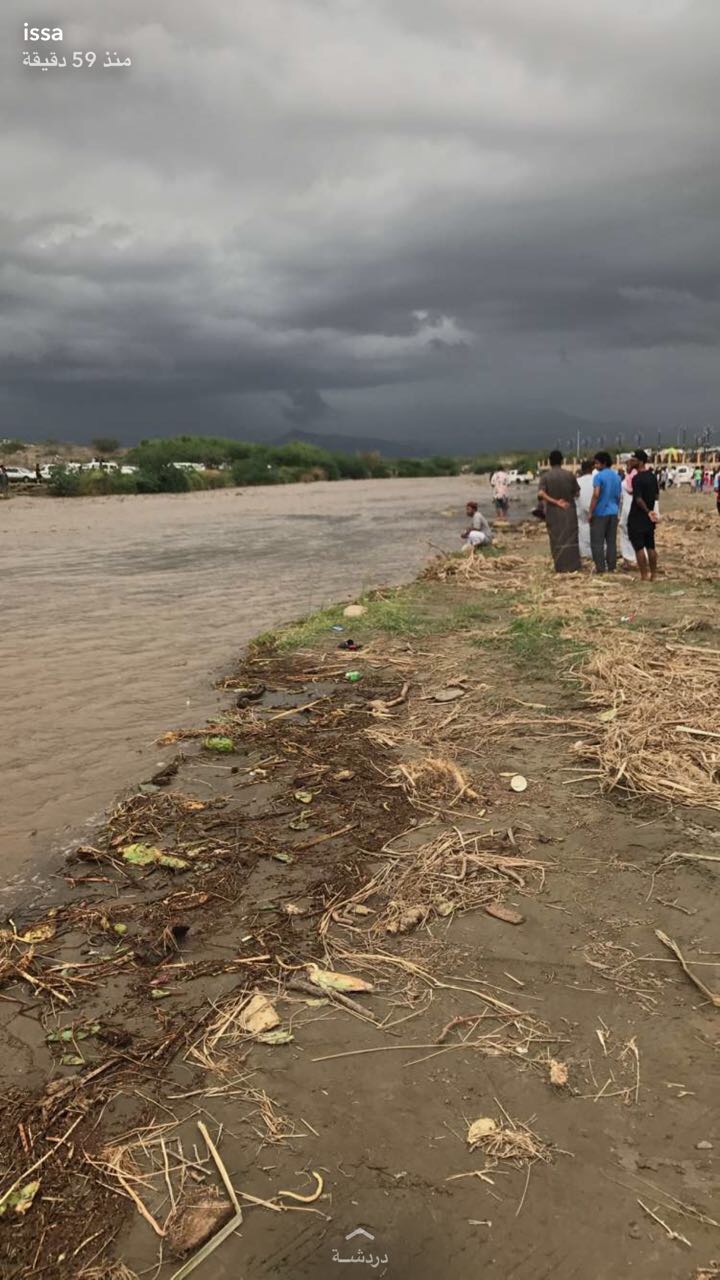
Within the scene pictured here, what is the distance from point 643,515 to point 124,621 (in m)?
7.76

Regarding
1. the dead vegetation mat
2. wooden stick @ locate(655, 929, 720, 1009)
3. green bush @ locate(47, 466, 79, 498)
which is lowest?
wooden stick @ locate(655, 929, 720, 1009)

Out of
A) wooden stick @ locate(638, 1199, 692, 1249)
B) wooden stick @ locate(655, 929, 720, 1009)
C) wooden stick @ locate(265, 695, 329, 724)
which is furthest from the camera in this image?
wooden stick @ locate(265, 695, 329, 724)

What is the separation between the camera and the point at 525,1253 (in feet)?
6.73

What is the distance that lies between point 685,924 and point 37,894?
3.16 meters

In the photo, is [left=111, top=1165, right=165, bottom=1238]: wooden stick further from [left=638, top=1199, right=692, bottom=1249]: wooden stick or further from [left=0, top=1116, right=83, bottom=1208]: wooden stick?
[left=638, top=1199, right=692, bottom=1249]: wooden stick

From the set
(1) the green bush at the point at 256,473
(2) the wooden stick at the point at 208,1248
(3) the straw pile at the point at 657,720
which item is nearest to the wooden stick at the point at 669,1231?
(2) the wooden stick at the point at 208,1248

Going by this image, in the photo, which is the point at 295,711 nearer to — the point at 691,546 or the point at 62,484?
the point at 691,546

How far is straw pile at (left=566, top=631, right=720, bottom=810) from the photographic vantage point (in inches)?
187

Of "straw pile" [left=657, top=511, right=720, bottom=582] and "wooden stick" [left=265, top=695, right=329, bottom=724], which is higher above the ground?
"straw pile" [left=657, top=511, right=720, bottom=582]

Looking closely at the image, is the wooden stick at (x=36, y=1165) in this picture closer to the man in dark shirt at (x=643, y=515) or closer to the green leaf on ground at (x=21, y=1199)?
the green leaf on ground at (x=21, y=1199)

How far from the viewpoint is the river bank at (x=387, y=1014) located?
2156mm

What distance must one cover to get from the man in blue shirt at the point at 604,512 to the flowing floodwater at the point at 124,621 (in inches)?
177

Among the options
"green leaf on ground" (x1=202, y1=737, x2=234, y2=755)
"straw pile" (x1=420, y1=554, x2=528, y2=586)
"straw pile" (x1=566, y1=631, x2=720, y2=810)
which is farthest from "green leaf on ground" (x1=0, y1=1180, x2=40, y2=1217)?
"straw pile" (x1=420, y1=554, x2=528, y2=586)

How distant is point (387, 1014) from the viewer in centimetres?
298
